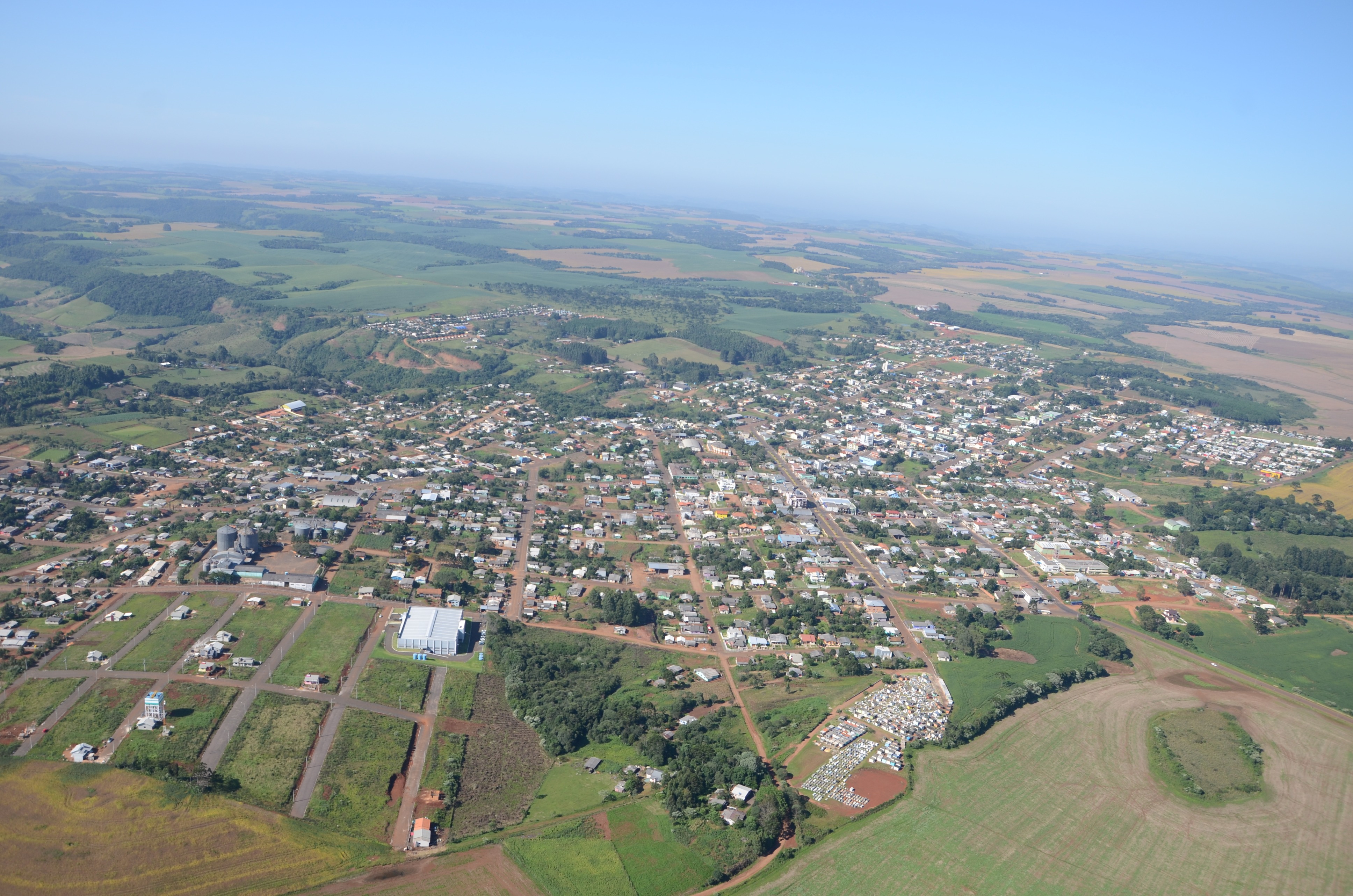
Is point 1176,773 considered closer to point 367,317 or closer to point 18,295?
point 367,317

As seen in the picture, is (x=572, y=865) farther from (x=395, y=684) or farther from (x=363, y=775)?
(x=395, y=684)

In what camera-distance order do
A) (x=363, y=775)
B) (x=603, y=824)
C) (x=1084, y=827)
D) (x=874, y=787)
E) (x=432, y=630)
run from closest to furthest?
(x=603, y=824) → (x=1084, y=827) → (x=363, y=775) → (x=874, y=787) → (x=432, y=630)

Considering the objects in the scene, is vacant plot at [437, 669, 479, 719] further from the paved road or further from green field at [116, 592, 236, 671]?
green field at [116, 592, 236, 671]

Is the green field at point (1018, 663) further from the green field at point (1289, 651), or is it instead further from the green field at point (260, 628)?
the green field at point (260, 628)

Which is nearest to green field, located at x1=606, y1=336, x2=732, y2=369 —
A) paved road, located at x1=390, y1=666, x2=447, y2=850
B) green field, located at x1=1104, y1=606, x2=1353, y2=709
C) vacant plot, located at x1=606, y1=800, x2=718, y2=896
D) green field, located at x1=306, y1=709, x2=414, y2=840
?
green field, located at x1=1104, y1=606, x2=1353, y2=709

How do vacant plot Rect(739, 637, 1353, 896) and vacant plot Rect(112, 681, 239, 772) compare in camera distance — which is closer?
vacant plot Rect(739, 637, 1353, 896)

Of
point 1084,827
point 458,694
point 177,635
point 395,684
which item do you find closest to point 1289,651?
point 1084,827

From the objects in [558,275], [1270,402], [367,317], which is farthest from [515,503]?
[558,275]
